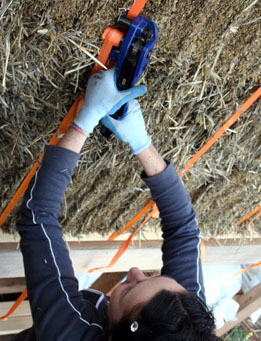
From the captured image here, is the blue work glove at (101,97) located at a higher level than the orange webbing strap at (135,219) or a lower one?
higher

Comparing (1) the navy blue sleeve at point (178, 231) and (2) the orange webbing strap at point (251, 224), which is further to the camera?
(2) the orange webbing strap at point (251, 224)

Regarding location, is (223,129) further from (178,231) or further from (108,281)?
(108,281)

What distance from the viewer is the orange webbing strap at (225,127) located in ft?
3.77

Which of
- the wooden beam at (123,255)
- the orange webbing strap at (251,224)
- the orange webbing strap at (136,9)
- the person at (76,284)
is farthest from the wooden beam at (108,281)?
the orange webbing strap at (136,9)

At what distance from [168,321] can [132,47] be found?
2.12ft

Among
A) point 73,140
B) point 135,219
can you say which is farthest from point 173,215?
point 135,219

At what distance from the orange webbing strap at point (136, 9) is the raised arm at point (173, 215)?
0.97 ft

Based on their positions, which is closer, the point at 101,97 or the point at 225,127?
the point at 101,97

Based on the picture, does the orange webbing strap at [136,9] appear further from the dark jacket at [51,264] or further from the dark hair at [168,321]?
the dark hair at [168,321]

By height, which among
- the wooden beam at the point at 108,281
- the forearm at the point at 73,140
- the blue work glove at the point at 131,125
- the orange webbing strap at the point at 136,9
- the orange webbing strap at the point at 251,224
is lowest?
the wooden beam at the point at 108,281

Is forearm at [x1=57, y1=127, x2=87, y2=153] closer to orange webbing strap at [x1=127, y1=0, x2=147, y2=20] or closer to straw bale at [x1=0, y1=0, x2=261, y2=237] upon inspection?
straw bale at [x1=0, y1=0, x2=261, y2=237]

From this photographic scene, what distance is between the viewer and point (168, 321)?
828mm

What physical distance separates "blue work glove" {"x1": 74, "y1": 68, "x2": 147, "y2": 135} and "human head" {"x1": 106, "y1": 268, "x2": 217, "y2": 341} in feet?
1.48

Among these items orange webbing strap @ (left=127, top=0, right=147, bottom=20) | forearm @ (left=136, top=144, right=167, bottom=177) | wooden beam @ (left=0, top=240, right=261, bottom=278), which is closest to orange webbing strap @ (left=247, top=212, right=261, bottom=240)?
wooden beam @ (left=0, top=240, right=261, bottom=278)
